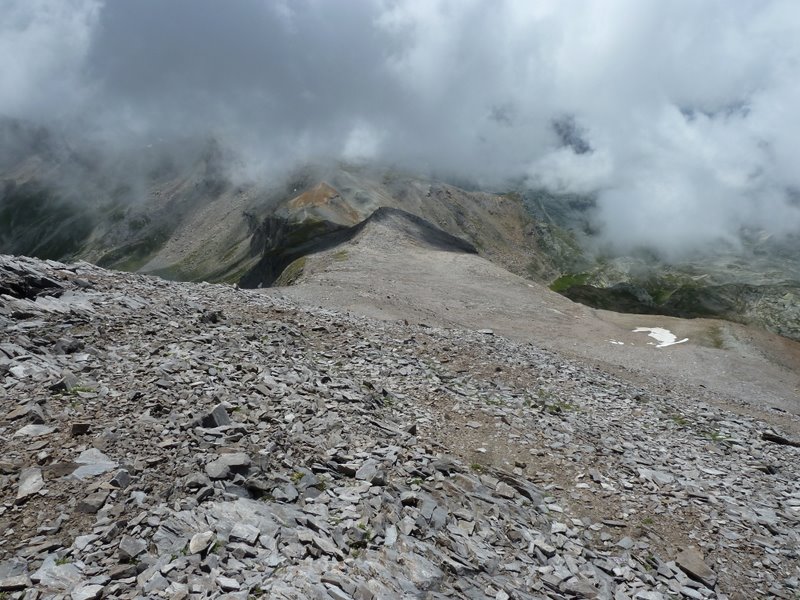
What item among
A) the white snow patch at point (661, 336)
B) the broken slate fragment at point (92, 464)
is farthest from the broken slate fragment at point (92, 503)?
the white snow patch at point (661, 336)

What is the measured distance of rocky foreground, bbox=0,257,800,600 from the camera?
372 inches

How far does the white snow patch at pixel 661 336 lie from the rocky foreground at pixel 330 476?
32761 millimetres

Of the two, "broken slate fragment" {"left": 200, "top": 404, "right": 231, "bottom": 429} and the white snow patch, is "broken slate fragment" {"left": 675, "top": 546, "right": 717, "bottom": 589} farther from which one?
the white snow patch

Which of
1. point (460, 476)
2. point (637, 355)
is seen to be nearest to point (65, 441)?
point (460, 476)

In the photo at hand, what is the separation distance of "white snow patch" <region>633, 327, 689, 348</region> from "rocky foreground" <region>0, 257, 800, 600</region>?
32.8m

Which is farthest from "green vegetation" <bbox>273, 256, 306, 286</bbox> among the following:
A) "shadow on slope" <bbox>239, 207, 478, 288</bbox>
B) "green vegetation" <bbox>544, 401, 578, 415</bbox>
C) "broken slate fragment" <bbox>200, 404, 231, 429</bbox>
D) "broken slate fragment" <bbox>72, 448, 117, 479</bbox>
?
"broken slate fragment" <bbox>72, 448, 117, 479</bbox>

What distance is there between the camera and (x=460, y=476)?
1409 cm

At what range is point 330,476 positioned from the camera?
12.8m

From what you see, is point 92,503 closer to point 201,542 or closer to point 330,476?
point 201,542

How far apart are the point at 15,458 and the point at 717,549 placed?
17102 mm

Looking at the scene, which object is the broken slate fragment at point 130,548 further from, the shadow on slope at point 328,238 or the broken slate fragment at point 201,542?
the shadow on slope at point 328,238

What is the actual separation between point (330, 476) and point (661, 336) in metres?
54.4

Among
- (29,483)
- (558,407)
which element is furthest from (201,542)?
(558,407)

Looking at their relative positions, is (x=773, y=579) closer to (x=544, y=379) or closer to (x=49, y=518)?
(x=544, y=379)
